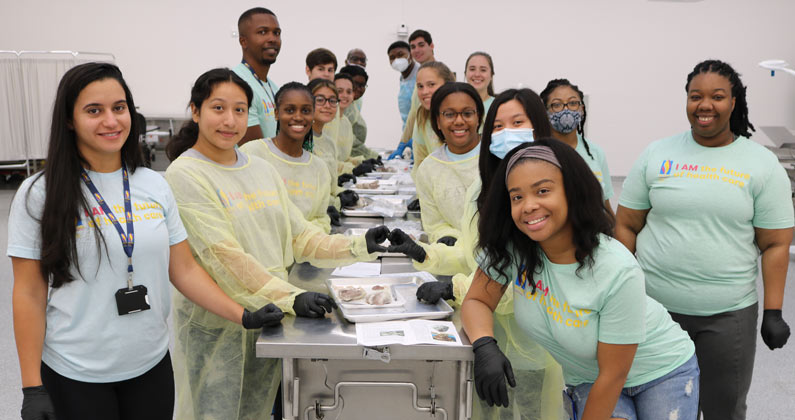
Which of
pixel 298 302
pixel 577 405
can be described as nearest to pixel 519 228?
pixel 577 405

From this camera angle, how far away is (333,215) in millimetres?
3127

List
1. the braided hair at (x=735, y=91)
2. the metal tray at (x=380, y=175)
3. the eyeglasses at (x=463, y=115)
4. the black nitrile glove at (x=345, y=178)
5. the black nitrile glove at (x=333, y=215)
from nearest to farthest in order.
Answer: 1. the braided hair at (x=735, y=91)
2. the eyeglasses at (x=463, y=115)
3. the black nitrile glove at (x=333, y=215)
4. the black nitrile glove at (x=345, y=178)
5. the metal tray at (x=380, y=175)

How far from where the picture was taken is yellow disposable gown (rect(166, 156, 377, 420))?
1721 mm

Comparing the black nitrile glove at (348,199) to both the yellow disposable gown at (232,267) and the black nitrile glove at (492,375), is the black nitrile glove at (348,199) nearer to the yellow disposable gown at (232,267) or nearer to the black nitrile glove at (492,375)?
the yellow disposable gown at (232,267)

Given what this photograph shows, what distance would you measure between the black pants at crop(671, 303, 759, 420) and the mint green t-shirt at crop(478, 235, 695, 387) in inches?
17.6

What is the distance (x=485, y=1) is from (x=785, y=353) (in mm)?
6564

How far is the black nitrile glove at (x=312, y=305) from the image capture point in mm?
1701

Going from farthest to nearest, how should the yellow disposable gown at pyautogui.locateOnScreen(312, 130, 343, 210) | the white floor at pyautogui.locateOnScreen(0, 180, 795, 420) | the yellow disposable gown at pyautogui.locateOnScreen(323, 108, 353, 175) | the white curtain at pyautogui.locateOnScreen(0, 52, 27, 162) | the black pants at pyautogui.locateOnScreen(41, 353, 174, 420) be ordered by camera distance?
the white curtain at pyautogui.locateOnScreen(0, 52, 27, 162), the yellow disposable gown at pyautogui.locateOnScreen(323, 108, 353, 175), the yellow disposable gown at pyautogui.locateOnScreen(312, 130, 343, 210), the white floor at pyautogui.locateOnScreen(0, 180, 795, 420), the black pants at pyautogui.locateOnScreen(41, 353, 174, 420)

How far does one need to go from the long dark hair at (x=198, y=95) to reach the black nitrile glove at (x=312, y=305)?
0.71 meters

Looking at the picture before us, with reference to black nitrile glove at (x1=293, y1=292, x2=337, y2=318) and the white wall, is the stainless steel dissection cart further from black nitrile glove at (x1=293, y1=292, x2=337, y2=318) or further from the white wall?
the white wall

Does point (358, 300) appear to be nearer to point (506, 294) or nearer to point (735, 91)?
point (506, 294)

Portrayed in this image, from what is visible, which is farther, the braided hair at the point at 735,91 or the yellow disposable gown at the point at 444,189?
the yellow disposable gown at the point at 444,189

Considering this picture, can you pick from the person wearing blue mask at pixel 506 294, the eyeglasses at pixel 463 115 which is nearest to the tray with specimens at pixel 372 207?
the eyeglasses at pixel 463 115

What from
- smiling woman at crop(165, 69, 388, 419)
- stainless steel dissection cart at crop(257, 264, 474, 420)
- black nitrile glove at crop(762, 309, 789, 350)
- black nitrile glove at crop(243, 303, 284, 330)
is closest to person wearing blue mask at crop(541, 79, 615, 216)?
black nitrile glove at crop(762, 309, 789, 350)
